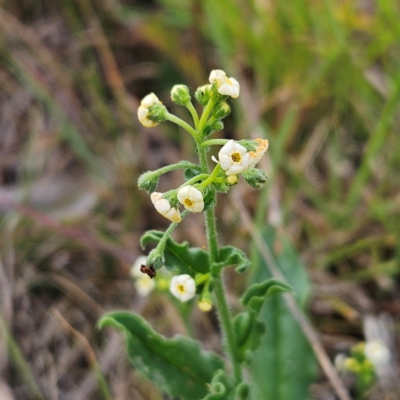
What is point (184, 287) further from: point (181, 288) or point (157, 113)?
point (157, 113)

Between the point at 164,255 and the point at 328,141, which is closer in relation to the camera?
the point at 164,255

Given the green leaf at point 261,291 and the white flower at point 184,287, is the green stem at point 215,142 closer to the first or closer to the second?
the white flower at point 184,287

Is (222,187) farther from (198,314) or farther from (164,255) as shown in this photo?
(198,314)

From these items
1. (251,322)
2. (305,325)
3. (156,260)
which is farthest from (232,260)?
(305,325)

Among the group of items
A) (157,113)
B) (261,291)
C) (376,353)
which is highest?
(157,113)

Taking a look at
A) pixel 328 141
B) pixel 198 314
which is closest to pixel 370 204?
pixel 328 141

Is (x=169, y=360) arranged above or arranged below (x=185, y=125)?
below
